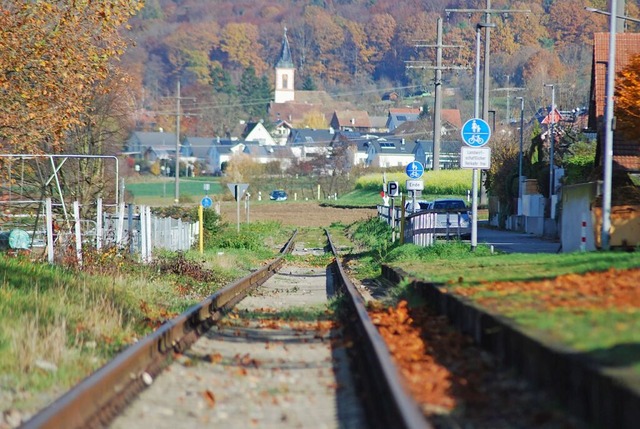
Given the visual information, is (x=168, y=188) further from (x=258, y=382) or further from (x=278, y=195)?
(x=258, y=382)

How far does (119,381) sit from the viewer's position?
28.9ft

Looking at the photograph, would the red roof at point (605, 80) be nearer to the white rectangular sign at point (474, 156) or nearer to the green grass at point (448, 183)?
the white rectangular sign at point (474, 156)

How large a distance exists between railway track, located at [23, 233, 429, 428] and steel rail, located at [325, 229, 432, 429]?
0.04 ft

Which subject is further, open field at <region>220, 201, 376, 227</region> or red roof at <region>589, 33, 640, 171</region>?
open field at <region>220, 201, 376, 227</region>

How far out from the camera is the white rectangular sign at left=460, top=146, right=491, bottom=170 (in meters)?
27.8

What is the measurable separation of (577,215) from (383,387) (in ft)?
A: 69.3

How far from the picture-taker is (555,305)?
11391 millimetres

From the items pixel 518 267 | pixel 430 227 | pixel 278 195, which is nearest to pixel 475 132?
pixel 430 227

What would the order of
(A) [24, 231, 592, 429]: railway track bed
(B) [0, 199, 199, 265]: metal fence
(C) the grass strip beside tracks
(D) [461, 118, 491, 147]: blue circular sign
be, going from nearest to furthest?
(A) [24, 231, 592, 429]: railway track bed → (C) the grass strip beside tracks → (B) [0, 199, 199, 265]: metal fence → (D) [461, 118, 491, 147]: blue circular sign

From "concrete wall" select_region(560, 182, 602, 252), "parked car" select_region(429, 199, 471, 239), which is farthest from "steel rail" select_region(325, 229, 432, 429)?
"parked car" select_region(429, 199, 471, 239)

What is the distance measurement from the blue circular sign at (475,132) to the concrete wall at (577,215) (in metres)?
2.78

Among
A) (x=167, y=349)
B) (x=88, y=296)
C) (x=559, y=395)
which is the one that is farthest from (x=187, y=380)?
(x=88, y=296)

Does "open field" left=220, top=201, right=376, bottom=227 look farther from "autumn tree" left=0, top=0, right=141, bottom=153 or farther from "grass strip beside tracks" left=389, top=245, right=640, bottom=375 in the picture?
"grass strip beside tracks" left=389, top=245, right=640, bottom=375

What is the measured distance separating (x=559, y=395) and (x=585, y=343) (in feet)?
2.21
